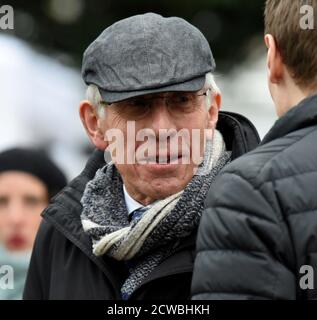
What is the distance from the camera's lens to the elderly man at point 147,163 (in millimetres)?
3027

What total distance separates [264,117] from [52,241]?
536 centimetres

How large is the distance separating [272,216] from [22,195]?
2.77 metres

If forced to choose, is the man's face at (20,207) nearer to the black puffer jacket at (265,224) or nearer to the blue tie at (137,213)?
the blue tie at (137,213)

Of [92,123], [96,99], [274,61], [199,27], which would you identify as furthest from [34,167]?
[199,27]

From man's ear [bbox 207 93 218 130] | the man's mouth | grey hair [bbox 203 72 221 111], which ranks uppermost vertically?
grey hair [bbox 203 72 221 111]

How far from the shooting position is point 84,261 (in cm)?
322

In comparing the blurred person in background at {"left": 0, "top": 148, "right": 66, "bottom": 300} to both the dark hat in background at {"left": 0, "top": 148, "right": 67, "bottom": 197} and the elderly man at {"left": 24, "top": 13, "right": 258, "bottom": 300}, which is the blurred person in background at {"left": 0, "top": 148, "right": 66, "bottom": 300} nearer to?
the dark hat in background at {"left": 0, "top": 148, "right": 67, "bottom": 197}

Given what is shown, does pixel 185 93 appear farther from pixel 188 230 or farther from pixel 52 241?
pixel 52 241

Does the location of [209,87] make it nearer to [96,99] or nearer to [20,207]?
[96,99]

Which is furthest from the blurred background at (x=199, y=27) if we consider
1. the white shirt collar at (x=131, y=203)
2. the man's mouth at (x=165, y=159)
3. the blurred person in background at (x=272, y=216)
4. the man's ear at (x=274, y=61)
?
the blurred person in background at (x=272, y=216)

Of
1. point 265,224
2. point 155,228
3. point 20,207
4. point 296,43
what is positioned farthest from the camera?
point 20,207

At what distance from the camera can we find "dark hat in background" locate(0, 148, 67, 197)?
5.00 m

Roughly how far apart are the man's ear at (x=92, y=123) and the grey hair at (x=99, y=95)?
3 centimetres

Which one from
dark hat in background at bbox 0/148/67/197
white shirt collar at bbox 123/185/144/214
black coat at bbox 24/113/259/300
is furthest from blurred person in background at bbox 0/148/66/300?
white shirt collar at bbox 123/185/144/214
